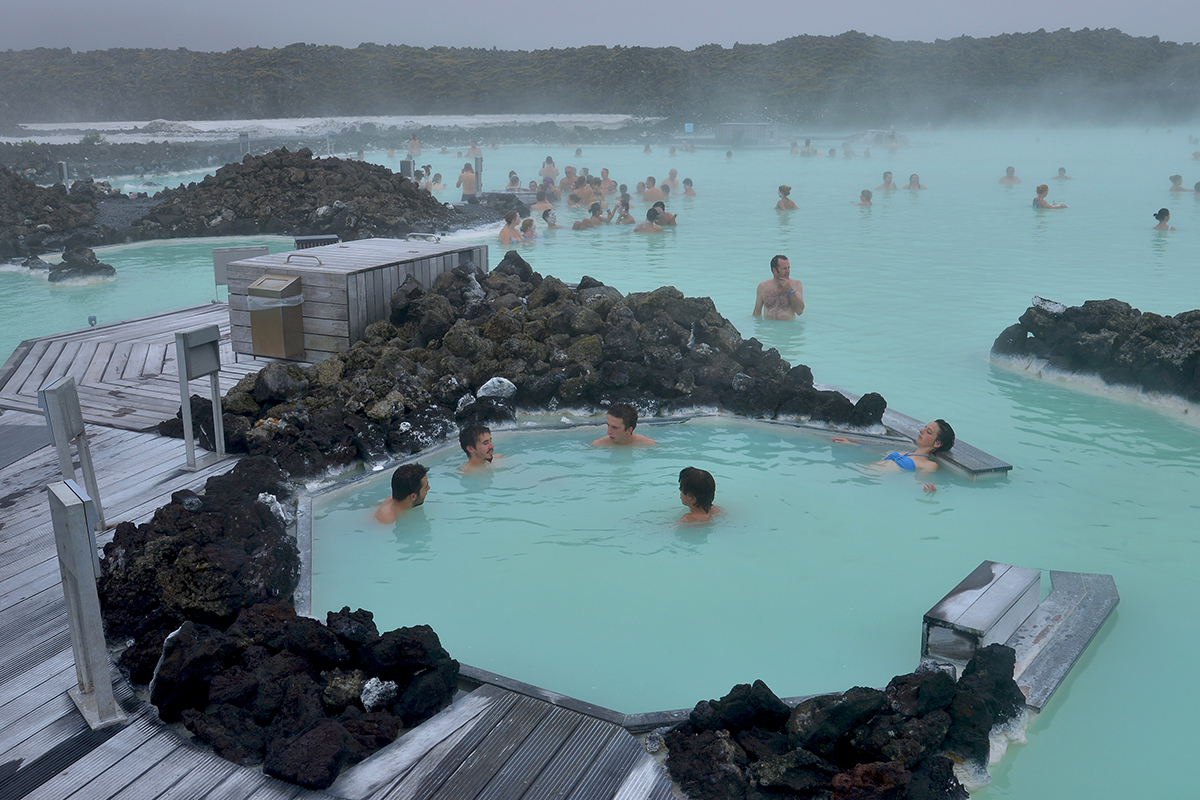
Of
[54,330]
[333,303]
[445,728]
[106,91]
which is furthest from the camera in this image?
[106,91]

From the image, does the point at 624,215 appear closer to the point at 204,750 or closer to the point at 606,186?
the point at 606,186

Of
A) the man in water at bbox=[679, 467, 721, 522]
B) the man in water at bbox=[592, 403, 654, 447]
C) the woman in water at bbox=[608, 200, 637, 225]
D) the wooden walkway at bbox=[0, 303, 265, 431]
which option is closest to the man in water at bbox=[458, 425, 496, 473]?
the man in water at bbox=[592, 403, 654, 447]

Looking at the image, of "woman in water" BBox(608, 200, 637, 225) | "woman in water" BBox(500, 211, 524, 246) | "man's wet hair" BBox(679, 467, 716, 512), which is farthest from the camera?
"woman in water" BBox(608, 200, 637, 225)

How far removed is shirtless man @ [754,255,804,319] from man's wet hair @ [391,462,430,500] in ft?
18.2

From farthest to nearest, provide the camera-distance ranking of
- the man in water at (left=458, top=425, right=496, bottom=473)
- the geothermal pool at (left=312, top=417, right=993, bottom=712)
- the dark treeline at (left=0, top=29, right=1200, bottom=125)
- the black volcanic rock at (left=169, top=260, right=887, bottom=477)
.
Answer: the dark treeline at (left=0, top=29, right=1200, bottom=125) < the black volcanic rock at (left=169, top=260, right=887, bottom=477) < the man in water at (left=458, top=425, right=496, bottom=473) < the geothermal pool at (left=312, top=417, right=993, bottom=712)

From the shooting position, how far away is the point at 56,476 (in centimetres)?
465

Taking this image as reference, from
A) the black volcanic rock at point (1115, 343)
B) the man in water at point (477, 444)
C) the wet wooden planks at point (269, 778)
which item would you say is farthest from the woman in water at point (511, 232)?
the wet wooden planks at point (269, 778)

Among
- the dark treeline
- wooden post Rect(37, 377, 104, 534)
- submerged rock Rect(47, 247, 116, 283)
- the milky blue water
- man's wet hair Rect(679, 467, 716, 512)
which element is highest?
the dark treeline

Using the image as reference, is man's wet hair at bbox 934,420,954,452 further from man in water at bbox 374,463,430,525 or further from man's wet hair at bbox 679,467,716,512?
man in water at bbox 374,463,430,525

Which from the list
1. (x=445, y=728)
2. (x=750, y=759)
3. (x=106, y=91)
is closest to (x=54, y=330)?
(x=445, y=728)

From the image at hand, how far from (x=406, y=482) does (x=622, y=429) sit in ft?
5.14

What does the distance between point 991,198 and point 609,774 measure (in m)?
20.2

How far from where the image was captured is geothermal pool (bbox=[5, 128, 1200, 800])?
11.5 feet

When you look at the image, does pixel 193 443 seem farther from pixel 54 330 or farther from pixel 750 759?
pixel 54 330
